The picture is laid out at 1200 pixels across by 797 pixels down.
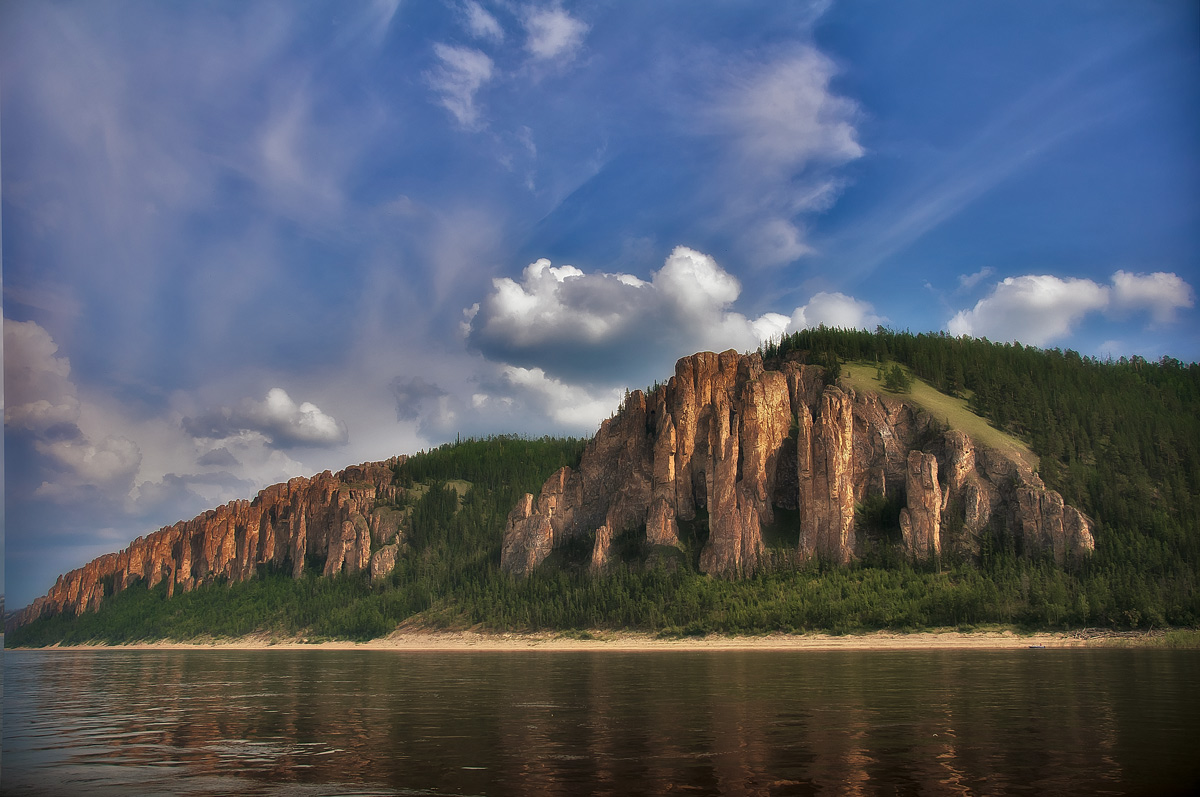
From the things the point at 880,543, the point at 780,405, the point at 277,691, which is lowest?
the point at 277,691

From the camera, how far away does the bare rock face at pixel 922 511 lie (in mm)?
153250

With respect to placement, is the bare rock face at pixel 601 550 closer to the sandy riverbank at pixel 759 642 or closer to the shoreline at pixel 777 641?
the shoreline at pixel 777 641

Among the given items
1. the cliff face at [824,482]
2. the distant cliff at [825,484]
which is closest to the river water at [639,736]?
the distant cliff at [825,484]

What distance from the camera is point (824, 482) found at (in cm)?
16950

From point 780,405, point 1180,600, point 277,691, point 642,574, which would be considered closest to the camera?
point 277,691

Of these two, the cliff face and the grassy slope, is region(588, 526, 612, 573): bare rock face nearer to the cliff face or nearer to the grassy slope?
the cliff face

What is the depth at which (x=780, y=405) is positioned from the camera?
194 m

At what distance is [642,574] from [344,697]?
11859 centimetres

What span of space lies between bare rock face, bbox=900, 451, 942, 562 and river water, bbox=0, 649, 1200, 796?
8298cm

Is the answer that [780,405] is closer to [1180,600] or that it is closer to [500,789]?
[1180,600]

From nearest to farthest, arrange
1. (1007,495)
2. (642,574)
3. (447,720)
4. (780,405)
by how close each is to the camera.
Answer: (447,720) < (1007,495) < (642,574) < (780,405)


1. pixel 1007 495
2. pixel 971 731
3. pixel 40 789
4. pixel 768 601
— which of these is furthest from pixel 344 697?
pixel 1007 495

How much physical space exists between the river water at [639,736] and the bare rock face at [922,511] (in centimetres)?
8298

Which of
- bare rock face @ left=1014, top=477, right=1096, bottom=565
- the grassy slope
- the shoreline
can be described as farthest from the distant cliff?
the shoreline
